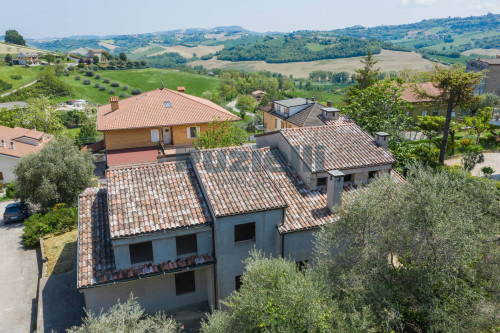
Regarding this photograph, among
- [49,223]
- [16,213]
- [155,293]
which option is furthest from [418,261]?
[16,213]

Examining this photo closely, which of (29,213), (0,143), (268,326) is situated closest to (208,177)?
(268,326)

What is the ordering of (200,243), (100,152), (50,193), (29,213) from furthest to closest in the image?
(100,152)
(29,213)
(50,193)
(200,243)

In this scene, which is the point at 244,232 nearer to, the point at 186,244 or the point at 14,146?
the point at 186,244

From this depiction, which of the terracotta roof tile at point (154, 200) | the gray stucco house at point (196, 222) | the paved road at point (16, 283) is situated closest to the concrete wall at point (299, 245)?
the gray stucco house at point (196, 222)

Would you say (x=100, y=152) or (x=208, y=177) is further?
(x=100, y=152)

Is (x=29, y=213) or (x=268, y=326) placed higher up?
(x=268, y=326)

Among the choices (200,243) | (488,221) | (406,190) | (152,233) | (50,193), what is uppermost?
(406,190)

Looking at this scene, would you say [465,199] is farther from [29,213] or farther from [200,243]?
[29,213]
